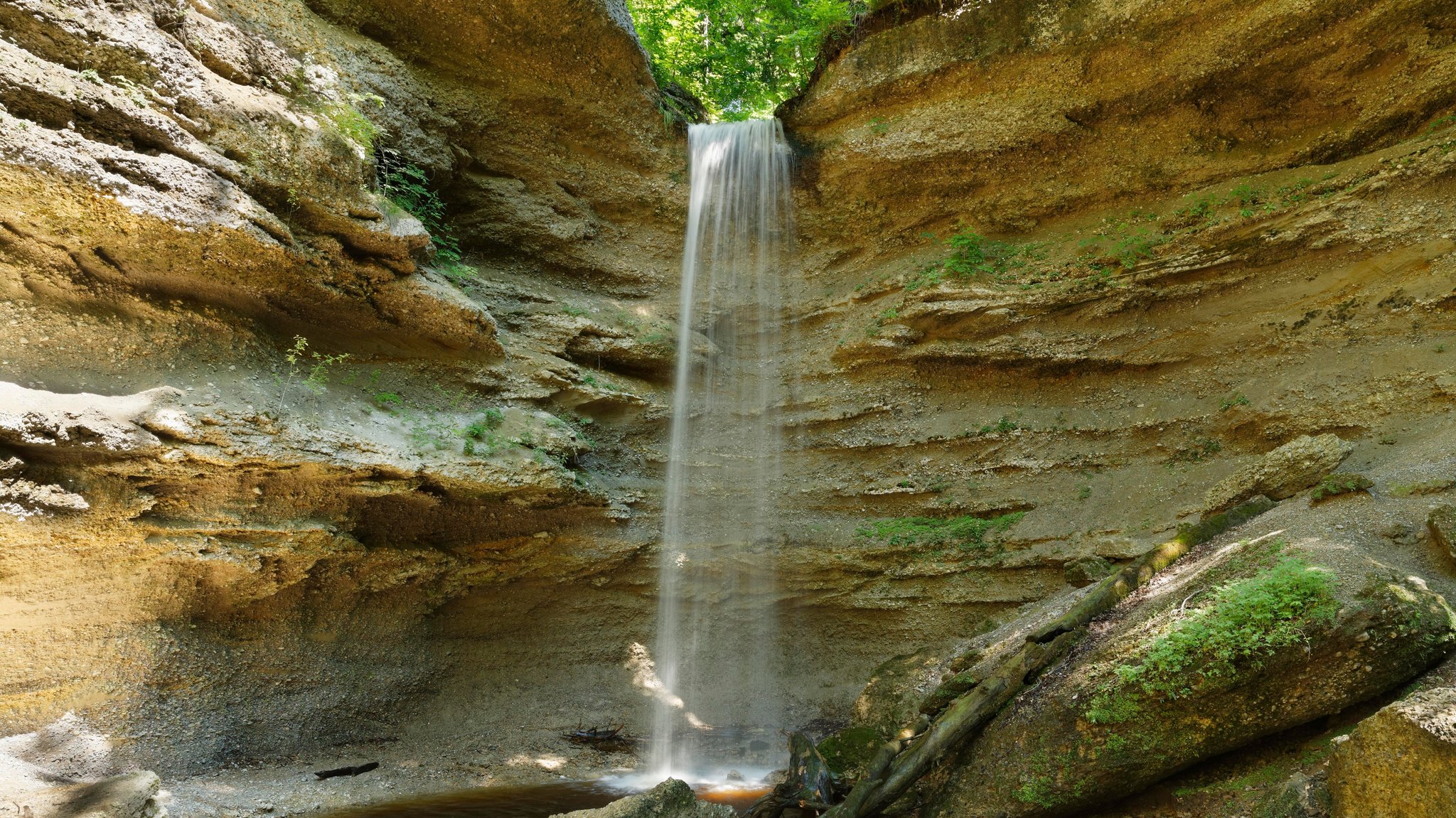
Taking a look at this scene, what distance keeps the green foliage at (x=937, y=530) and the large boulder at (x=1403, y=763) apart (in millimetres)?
6675

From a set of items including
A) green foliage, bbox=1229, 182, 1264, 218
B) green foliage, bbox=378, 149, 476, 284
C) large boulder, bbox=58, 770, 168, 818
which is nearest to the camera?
large boulder, bbox=58, 770, 168, 818

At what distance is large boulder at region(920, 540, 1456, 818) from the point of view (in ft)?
13.6

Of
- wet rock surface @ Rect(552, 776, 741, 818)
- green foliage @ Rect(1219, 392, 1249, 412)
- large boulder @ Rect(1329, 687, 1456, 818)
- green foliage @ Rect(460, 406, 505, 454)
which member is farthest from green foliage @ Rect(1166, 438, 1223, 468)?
Answer: green foliage @ Rect(460, 406, 505, 454)

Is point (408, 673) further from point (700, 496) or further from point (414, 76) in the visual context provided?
point (414, 76)

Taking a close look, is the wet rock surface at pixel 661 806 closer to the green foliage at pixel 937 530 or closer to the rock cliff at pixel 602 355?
the rock cliff at pixel 602 355

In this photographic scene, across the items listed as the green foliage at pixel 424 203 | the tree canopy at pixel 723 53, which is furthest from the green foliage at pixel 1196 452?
the tree canopy at pixel 723 53

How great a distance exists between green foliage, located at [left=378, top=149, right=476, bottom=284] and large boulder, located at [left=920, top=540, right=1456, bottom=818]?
9076 millimetres

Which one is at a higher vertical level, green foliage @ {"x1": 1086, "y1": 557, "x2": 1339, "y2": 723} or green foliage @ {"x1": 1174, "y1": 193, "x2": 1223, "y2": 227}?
green foliage @ {"x1": 1174, "y1": 193, "x2": 1223, "y2": 227}

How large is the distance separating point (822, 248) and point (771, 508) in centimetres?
496

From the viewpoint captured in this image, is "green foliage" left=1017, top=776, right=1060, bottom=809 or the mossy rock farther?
the mossy rock

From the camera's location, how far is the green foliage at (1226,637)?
4.35 metres

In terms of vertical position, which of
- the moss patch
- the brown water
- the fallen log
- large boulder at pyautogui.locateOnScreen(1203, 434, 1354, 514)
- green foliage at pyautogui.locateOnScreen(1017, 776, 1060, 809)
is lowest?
the brown water

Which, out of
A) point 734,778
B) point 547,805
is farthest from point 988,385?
point 547,805

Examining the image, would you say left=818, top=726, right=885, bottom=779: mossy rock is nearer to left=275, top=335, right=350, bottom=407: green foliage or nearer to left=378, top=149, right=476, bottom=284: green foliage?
left=275, top=335, right=350, bottom=407: green foliage
